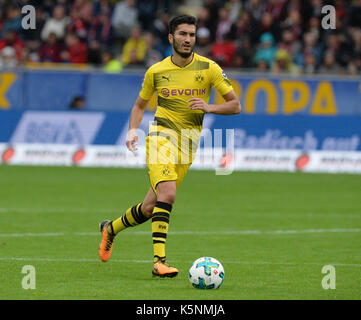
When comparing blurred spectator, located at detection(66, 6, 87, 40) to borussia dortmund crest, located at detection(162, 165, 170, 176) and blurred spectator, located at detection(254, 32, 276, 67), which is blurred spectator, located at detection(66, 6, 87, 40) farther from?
borussia dortmund crest, located at detection(162, 165, 170, 176)

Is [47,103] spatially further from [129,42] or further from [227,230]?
[227,230]

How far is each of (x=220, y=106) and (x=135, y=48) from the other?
16415 millimetres

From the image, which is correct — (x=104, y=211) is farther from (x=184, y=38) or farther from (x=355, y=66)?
(x=355, y=66)

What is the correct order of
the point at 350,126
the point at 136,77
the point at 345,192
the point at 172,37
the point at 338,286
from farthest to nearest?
the point at 136,77 < the point at 350,126 < the point at 345,192 < the point at 172,37 < the point at 338,286

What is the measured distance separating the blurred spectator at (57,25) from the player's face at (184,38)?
1765 cm

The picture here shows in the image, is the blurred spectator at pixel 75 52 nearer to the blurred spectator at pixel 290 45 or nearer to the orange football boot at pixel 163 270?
the blurred spectator at pixel 290 45

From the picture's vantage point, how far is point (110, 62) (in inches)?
986

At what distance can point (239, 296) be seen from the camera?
8.04m

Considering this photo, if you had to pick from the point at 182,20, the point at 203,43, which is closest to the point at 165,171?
the point at 182,20

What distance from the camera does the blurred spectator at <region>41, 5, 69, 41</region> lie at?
2675 cm

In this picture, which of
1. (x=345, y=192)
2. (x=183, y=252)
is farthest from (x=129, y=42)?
(x=183, y=252)

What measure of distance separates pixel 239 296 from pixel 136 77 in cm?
1582

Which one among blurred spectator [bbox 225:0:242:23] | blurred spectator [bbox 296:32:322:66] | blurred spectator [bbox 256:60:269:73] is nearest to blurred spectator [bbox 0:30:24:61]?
blurred spectator [bbox 225:0:242:23]

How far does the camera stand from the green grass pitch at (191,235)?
28.0 feet
